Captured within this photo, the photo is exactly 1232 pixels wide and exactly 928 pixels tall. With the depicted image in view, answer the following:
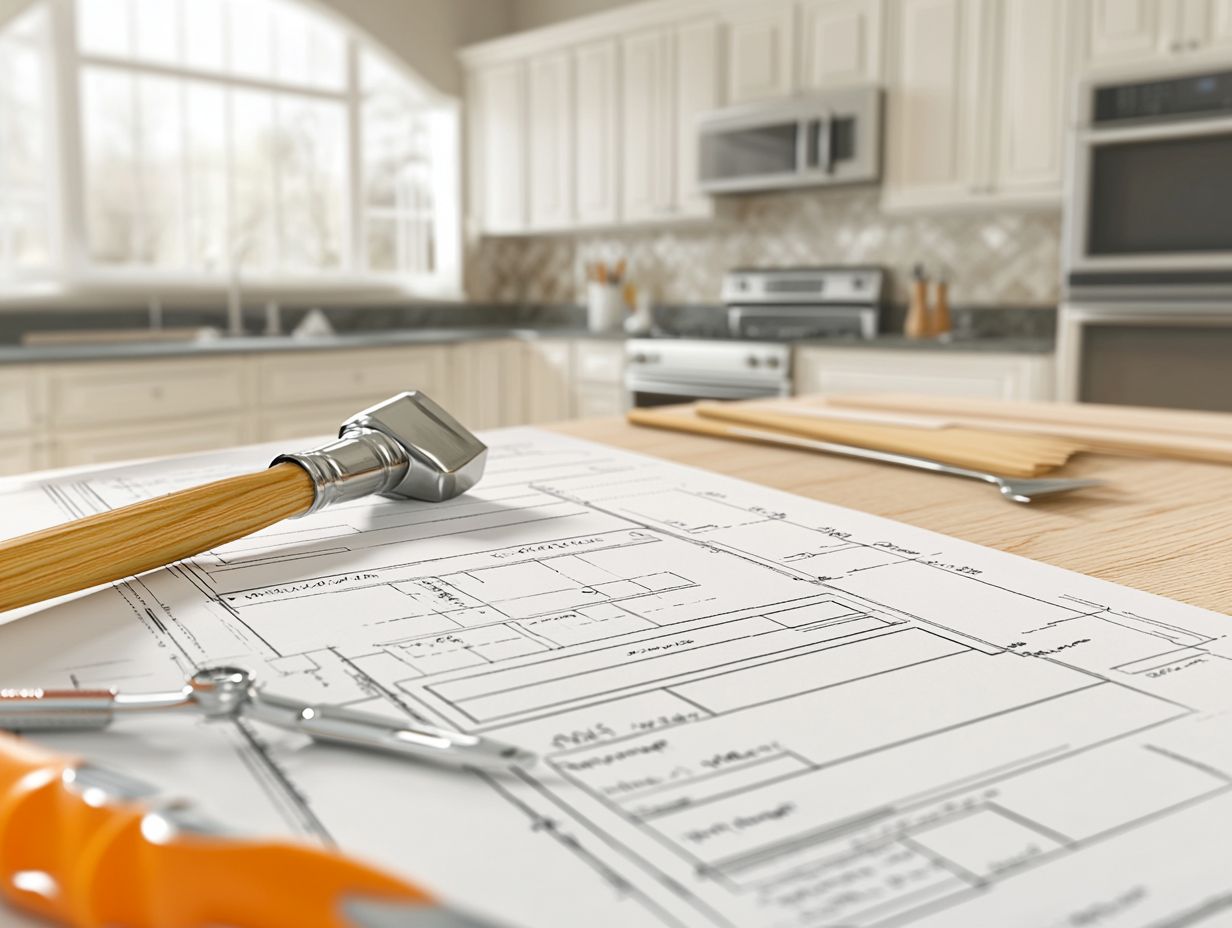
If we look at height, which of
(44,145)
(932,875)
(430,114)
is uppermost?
(430,114)

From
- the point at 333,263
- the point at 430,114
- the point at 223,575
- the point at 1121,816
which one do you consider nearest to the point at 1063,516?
the point at 1121,816

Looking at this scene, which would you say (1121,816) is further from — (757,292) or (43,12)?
(43,12)

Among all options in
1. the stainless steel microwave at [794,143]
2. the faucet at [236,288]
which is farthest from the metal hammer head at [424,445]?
the faucet at [236,288]

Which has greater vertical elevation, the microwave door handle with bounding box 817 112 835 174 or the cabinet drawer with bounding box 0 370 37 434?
the microwave door handle with bounding box 817 112 835 174

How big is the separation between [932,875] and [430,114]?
555 cm

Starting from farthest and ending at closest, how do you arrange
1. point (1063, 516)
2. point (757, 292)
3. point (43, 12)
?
point (757, 292)
point (43, 12)
point (1063, 516)

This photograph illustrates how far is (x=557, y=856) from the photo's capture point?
0.36m

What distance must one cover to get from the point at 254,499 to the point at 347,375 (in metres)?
3.44

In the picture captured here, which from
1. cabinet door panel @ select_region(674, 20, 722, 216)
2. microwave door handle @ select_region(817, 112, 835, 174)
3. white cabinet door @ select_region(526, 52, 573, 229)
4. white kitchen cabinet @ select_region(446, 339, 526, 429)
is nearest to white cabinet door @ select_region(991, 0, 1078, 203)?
microwave door handle @ select_region(817, 112, 835, 174)

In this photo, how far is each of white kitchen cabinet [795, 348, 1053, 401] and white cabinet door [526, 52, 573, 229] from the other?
1.75m

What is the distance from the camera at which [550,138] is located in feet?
16.3

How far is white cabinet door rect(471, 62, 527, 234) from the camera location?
5137 millimetres

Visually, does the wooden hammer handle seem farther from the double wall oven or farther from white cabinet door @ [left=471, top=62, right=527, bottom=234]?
white cabinet door @ [left=471, top=62, right=527, bottom=234]

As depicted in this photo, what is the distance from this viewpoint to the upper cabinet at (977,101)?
11.0 feet
